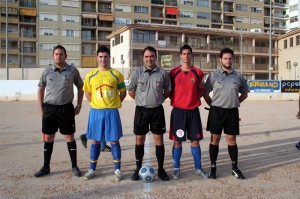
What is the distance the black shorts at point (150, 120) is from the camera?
5.16m

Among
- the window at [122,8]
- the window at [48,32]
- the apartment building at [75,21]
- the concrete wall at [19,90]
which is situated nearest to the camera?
the concrete wall at [19,90]

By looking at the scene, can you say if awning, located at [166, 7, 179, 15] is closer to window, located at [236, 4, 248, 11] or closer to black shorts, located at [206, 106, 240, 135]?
window, located at [236, 4, 248, 11]

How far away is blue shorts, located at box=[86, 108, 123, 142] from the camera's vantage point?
5.13 meters

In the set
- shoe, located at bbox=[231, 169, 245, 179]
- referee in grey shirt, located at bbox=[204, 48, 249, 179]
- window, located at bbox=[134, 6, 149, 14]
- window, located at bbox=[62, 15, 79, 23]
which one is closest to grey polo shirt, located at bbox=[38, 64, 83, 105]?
referee in grey shirt, located at bbox=[204, 48, 249, 179]

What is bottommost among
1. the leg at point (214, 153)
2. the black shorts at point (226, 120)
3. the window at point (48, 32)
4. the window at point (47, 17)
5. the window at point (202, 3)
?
the leg at point (214, 153)

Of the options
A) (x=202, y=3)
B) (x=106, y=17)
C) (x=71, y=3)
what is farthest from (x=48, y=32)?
(x=202, y=3)

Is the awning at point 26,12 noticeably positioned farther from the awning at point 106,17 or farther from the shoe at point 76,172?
the shoe at point 76,172

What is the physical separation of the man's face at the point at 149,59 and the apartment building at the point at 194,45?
3280cm

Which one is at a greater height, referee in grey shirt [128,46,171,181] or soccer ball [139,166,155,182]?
referee in grey shirt [128,46,171,181]

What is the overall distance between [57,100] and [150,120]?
5.37 ft

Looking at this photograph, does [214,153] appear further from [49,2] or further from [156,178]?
[49,2]

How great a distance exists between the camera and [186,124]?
5.31 m

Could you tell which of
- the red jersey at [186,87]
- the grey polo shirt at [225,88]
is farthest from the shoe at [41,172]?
the grey polo shirt at [225,88]

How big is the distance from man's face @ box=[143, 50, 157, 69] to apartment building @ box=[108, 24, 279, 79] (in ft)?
108
